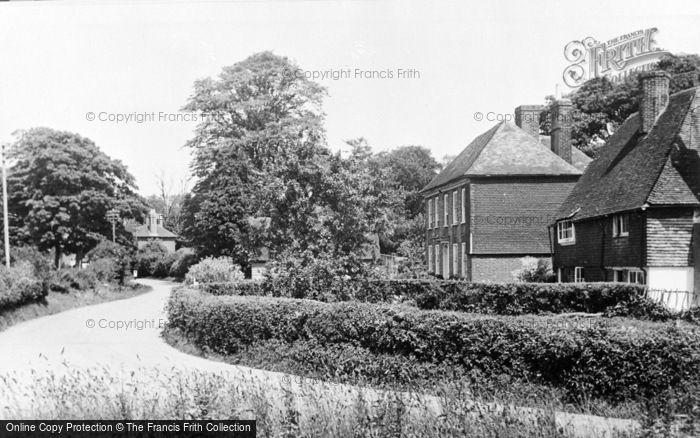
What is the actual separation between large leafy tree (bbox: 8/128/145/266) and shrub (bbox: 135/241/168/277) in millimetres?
19118

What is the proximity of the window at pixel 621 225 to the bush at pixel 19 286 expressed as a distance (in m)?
22.3

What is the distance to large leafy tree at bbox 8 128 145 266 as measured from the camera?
2811cm

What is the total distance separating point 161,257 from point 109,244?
74.4 feet

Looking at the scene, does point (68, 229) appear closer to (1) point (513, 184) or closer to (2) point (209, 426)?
(1) point (513, 184)

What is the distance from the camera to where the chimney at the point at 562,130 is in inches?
1487

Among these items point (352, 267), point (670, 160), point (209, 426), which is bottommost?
point (209, 426)

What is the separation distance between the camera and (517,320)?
35.6 ft

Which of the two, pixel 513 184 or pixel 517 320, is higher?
pixel 513 184

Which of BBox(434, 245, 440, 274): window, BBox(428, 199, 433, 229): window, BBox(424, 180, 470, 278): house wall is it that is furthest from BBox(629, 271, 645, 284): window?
BBox(428, 199, 433, 229): window

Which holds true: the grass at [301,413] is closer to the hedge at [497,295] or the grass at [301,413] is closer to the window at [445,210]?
the hedge at [497,295]

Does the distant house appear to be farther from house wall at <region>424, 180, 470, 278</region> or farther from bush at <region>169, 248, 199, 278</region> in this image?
house wall at <region>424, 180, 470, 278</region>

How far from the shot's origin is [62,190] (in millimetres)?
30766

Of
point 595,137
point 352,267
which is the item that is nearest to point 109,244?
point 352,267

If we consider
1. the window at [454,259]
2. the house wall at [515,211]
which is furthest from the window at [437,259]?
the house wall at [515,211]
